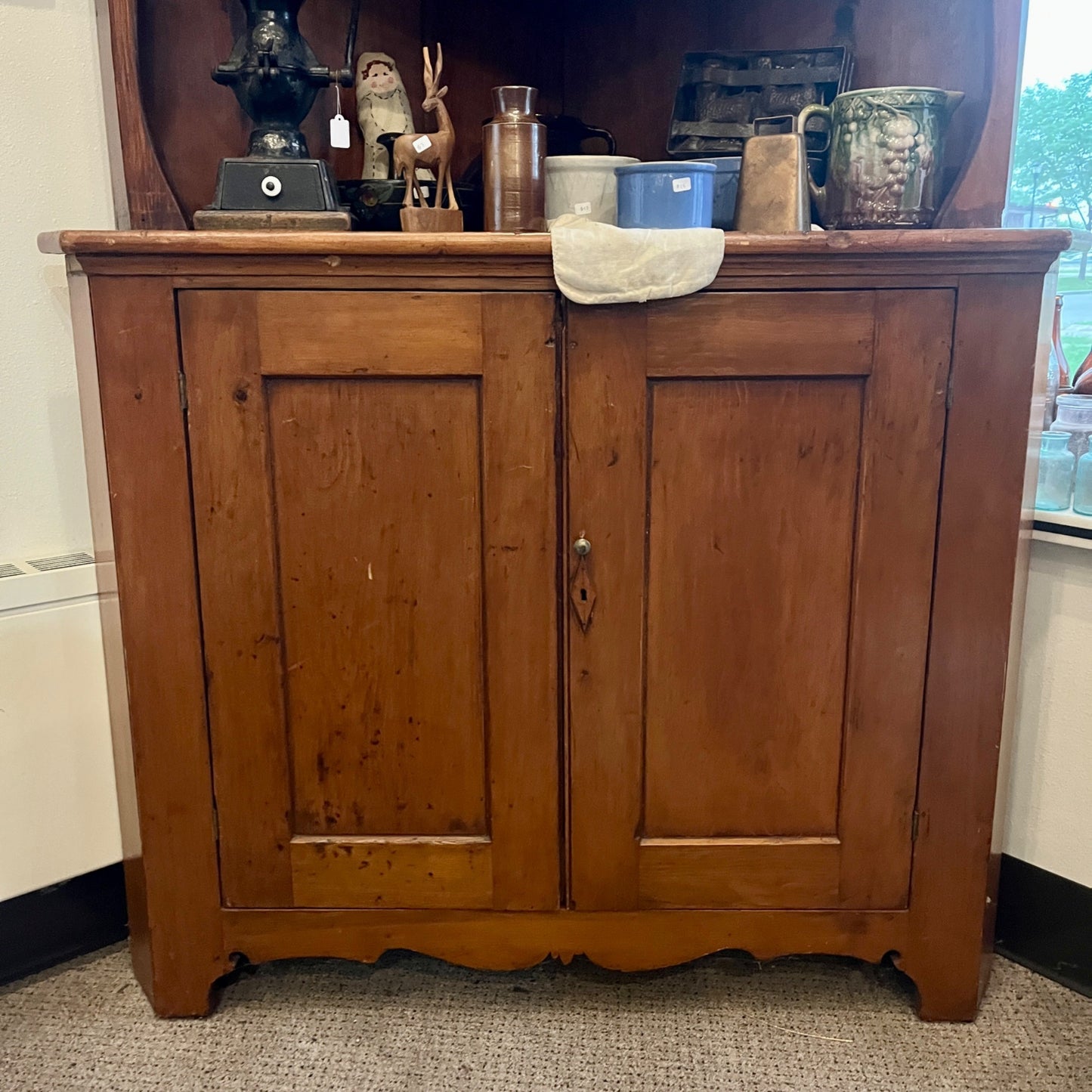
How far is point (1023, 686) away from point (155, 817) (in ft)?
4.12

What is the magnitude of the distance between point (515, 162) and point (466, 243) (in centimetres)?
21

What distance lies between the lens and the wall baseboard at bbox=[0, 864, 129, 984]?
4.79 ft

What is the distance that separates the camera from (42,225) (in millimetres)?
1392

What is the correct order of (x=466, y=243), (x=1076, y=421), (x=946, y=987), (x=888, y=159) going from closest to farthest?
(x=466, y=243), (x=888, y=159), (x=946, y=987), (x=1076, y=421)

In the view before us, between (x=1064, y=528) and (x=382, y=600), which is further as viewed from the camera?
(x=1064, y=528)

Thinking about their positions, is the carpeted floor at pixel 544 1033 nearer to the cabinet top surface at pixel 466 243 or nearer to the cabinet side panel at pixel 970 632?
the cabinet side panel at pixel 970 632

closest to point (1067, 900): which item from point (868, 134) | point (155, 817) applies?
point (868, 134)

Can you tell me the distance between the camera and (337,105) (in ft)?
4.61

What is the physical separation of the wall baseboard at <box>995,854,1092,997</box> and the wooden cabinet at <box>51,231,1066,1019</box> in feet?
0.56

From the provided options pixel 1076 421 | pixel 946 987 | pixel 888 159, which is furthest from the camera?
pixel 1076 421

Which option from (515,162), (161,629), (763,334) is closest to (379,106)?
(515,162)

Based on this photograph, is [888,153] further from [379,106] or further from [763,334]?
[379,106]

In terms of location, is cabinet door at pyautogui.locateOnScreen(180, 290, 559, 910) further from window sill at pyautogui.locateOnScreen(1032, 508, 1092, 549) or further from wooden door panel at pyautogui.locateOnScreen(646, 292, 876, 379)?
window sill at pyautogui.locateOnScreen(1032, 508, 1092, 549)

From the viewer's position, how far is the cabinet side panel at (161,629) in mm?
1152
